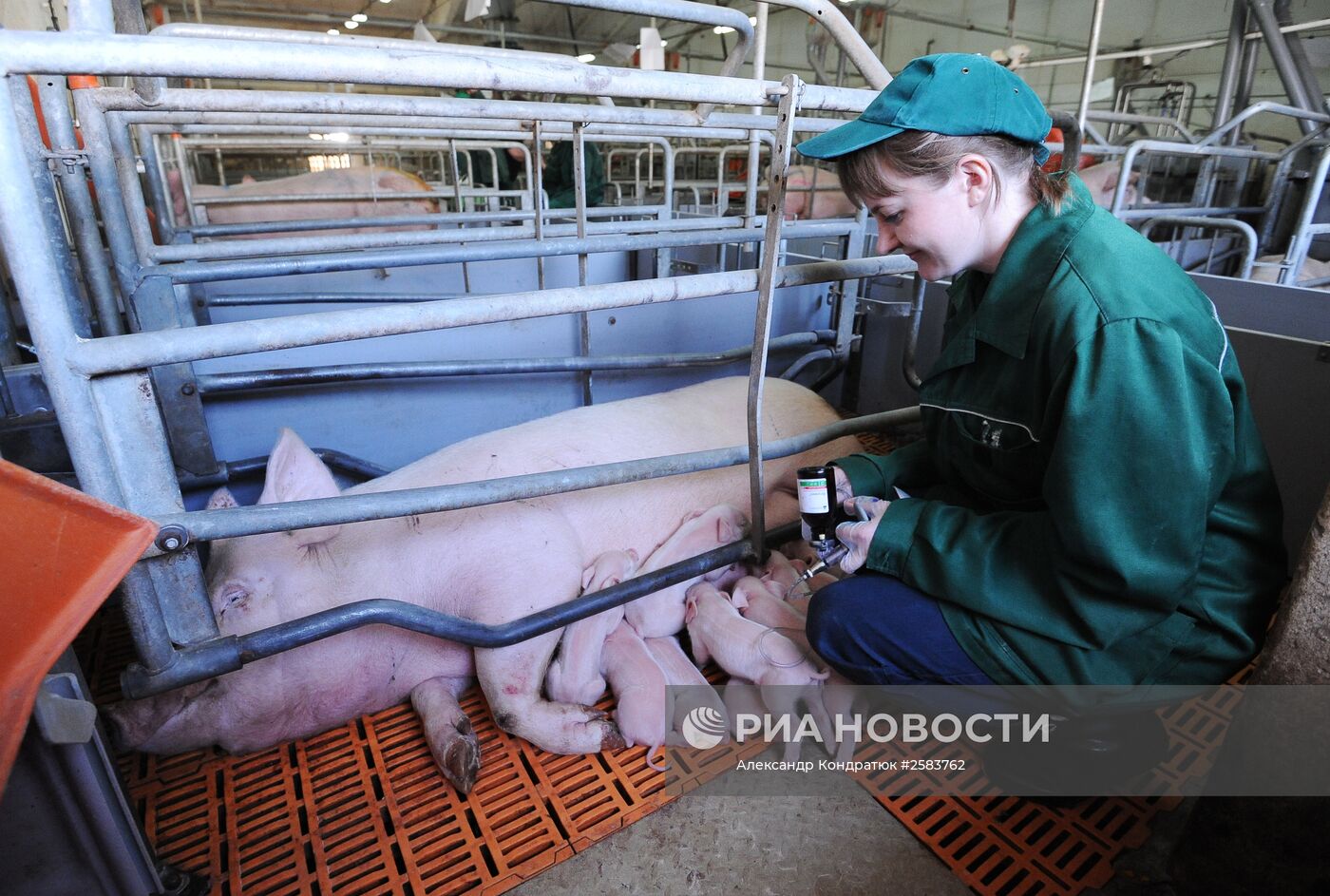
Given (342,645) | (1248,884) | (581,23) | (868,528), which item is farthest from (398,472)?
(581,23)

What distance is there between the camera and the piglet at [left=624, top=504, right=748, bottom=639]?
2139mm

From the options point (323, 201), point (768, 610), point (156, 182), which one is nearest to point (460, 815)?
point (768, 610)

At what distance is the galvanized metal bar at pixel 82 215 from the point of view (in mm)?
2072

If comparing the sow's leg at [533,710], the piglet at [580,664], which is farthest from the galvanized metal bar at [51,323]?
the piglet at [580,664]

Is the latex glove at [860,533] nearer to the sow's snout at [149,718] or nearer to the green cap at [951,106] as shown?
the green cap at [951,106]

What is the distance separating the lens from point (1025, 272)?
1454 millimetres

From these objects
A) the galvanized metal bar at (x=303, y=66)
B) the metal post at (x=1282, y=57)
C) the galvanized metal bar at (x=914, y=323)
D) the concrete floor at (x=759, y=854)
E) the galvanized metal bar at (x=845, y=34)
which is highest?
the metal post at (x=1282, y=57)

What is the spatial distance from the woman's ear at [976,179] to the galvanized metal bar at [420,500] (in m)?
0.77

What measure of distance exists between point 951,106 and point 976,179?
6.1 inches

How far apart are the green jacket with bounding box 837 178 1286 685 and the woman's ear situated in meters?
0.12

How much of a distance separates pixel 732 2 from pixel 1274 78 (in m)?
11.9

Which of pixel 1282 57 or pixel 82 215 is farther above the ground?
pixel 1282 57

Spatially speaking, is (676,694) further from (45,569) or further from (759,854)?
(45,569)

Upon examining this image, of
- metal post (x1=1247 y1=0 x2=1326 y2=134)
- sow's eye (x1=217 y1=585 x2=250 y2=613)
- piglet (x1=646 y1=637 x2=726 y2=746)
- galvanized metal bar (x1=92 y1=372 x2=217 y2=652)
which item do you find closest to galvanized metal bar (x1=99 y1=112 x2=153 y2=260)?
sow's eye (x1=217 y1=585 x2=250 y2=613)
